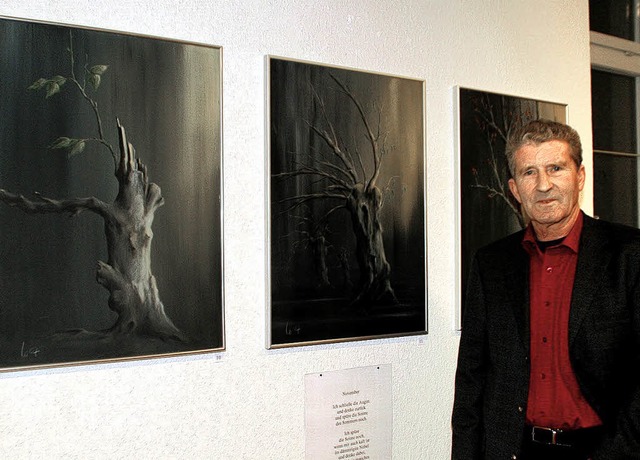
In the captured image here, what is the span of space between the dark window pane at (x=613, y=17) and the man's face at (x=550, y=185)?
6.53ft

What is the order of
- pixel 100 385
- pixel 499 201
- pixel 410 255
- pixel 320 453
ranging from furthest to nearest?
pixel 499 201 → pixel 410 255 → pixel 320 453 → pixel 100 385

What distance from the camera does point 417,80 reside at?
2570 mm

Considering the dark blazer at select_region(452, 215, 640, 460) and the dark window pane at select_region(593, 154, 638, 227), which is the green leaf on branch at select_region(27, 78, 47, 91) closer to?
the dark blazer at select_region(452, 215, 640, 460)

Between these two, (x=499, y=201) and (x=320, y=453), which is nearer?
(x=320, y=453)

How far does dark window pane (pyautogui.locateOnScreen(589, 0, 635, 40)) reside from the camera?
3537 mm

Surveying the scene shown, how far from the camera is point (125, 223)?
75.6 inches

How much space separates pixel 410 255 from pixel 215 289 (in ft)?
2.80

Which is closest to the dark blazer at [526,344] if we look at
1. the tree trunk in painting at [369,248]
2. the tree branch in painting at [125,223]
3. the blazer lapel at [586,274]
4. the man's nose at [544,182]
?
the blazer lapel at [586,274]

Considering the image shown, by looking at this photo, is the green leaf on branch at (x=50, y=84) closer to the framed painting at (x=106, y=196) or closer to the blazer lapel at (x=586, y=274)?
the framed painting at (x=106, y=196)

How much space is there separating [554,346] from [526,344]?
8 cm

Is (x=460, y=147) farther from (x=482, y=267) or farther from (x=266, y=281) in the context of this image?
(x=266, y=281)

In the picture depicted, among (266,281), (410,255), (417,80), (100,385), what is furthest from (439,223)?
(100,385)
